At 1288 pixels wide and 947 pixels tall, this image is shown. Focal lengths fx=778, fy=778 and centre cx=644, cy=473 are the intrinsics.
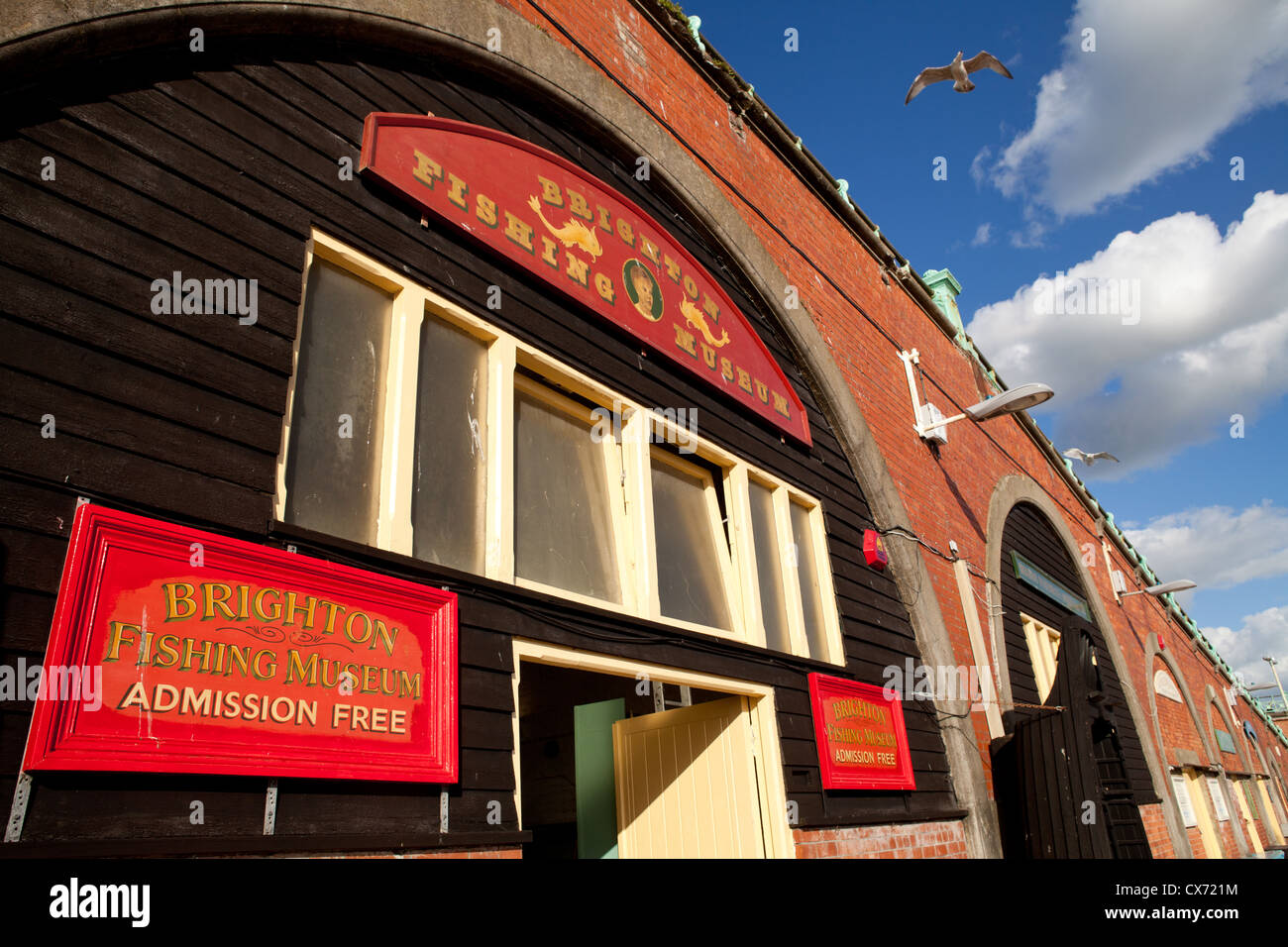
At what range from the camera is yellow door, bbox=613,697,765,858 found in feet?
17.5

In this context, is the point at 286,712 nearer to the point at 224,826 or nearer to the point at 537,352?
the point at 224,826

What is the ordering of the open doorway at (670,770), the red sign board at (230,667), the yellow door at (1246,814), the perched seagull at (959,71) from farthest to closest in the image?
the yellow door at (1246,814) < the perched seagull at (959,71) < the open doorway at (670,770) < the red sign board at (230,667)

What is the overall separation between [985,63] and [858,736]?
762 cm

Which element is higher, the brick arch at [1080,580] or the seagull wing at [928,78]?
the seagull wing at [928,78]

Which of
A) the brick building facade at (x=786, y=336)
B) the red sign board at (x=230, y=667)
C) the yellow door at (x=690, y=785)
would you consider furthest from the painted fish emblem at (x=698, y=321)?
the red sign board at (x=230, y=667)

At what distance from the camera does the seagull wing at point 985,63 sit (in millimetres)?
8812

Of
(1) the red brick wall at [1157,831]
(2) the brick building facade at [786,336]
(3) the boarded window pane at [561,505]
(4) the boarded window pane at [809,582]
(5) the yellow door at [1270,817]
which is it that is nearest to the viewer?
(2) the brick building facade at [786,336]

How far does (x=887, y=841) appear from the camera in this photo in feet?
20.3

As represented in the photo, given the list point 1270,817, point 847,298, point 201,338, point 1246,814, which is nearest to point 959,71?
point 847,298

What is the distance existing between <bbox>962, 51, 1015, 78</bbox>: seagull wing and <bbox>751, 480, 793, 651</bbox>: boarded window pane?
5881mm

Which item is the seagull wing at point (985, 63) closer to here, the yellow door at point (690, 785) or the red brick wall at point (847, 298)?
the red brick wall at point (847, 298)

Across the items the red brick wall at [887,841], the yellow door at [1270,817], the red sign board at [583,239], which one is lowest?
the yellow door at [1270,817]

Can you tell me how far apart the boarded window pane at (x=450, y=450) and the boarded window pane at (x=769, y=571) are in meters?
2.71

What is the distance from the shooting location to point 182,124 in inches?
140
